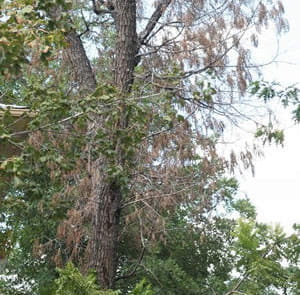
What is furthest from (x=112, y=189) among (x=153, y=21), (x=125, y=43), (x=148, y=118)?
(x=153, y=21)

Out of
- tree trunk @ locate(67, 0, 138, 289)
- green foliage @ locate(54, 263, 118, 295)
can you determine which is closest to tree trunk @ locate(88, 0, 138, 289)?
tree trunk @ locate(67, 0, 138, 289)

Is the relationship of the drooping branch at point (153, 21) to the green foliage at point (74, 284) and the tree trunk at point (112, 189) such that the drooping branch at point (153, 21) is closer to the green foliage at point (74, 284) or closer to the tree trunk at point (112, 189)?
the tree trunk at point (112, 189)

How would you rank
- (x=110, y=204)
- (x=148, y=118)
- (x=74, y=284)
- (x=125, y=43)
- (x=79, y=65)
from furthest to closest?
(x=79, y=65), (x=125, y=43), (x=110, y=204), (x=148, y=118), (x=74, y=284)

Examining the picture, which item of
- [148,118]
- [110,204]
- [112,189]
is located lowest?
[110,204]

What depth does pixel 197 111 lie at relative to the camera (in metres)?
6.87

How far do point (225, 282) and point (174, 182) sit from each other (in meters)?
5.08

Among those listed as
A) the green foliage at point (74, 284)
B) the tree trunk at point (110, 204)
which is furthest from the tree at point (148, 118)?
the green foliage at point (74, 284)

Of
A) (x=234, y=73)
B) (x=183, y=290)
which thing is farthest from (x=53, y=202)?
(x=183, y=290)

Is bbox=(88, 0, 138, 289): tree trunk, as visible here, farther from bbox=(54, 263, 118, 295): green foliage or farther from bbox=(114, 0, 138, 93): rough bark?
bbox=(54, 263, 118, 295): green foliage

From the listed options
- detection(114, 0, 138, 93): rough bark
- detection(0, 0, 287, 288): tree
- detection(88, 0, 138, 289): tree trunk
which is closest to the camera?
detection(0, 0, 287, 288): tree

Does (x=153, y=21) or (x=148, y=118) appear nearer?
(x=148, y=118)

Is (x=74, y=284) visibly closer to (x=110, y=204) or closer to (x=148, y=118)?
(x=110, y=204)

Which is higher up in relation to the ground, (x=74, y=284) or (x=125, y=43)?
(x=125, y=43)

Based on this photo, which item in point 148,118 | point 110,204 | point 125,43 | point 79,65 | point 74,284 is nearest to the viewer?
point 74,284
